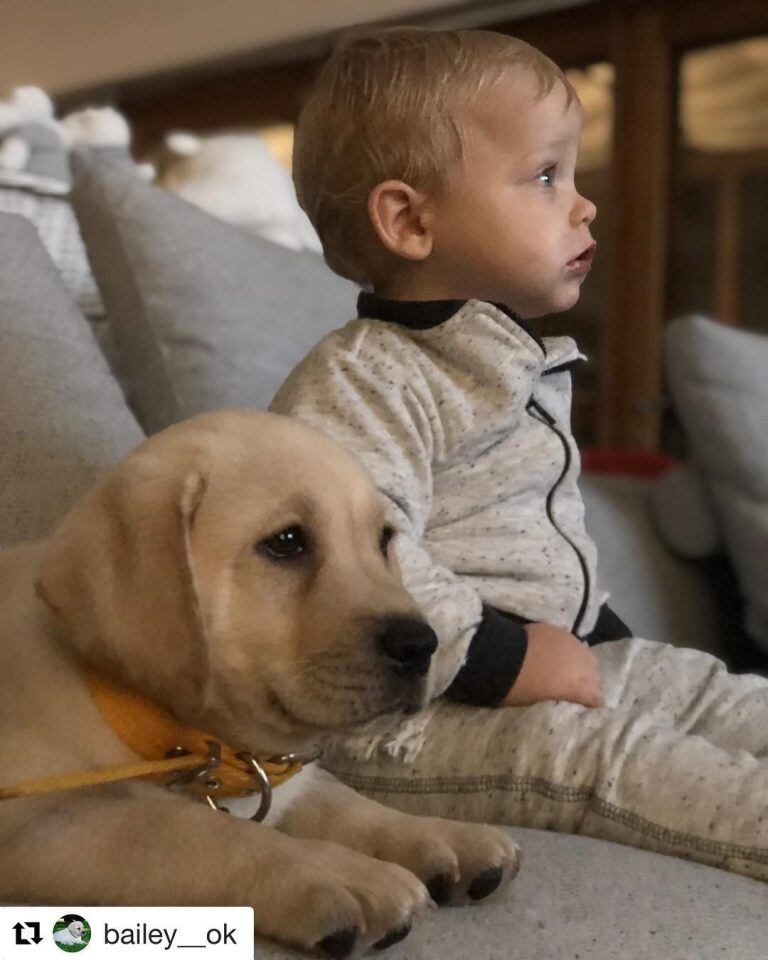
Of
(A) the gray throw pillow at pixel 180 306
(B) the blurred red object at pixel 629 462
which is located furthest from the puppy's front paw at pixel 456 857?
(B) the blurred red object at pixel 629 462

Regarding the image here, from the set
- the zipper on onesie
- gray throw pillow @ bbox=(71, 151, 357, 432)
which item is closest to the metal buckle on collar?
the zipper on onesie

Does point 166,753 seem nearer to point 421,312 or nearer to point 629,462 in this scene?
point 421,312

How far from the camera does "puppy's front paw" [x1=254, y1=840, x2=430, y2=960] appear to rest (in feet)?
1.82

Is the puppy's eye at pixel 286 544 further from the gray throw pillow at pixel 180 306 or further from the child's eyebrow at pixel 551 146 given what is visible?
the gray throw pillow at pixel 180 306

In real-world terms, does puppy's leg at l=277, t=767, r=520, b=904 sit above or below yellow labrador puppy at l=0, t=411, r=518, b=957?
below

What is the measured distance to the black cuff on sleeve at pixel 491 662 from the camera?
2.77 ft

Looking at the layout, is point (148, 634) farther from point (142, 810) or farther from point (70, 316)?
point (70, 316)

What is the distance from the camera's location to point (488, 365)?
909mm

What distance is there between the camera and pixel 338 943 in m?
0.55

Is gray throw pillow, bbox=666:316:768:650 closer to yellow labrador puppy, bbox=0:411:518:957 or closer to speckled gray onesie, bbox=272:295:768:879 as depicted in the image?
speckled gray onesie, bbox=272:295:768:879

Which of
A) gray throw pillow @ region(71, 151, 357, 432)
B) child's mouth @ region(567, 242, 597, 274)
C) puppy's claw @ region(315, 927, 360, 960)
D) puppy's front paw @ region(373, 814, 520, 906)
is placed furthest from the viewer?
gray throw pillow @ region(71, 151, 357, 432)

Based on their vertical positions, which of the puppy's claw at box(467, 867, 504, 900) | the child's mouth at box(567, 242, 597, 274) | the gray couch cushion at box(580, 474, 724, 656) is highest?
the child's mouth at box(567, 242, 597, 274)

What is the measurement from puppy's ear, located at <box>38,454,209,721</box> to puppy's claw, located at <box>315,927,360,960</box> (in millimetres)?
150

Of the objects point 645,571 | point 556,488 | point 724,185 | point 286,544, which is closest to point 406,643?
point 286,544
